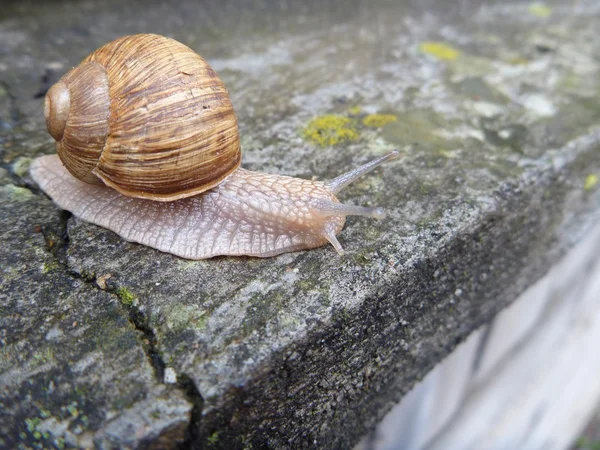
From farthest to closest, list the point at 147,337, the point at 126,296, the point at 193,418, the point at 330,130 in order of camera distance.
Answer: the point at 330,130, the point at 126,296, the point at 147,337, the point at 193,418

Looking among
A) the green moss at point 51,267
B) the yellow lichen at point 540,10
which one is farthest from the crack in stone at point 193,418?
the yellow lichen at point 540,10

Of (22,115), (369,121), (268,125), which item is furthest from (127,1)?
(369,121)

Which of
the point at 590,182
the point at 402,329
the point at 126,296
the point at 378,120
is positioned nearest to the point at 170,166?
the point at 126,296

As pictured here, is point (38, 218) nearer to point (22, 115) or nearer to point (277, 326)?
point (22, 115)

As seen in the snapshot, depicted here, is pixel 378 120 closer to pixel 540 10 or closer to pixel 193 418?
pixel 193 418

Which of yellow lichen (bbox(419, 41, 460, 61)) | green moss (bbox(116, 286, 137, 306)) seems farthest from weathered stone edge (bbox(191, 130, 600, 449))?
yellow lichen (bbox(419, 41, 460, 61))

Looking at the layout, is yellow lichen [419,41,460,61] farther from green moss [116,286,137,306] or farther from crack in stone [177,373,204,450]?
crack in stone [177,373,204,450]
